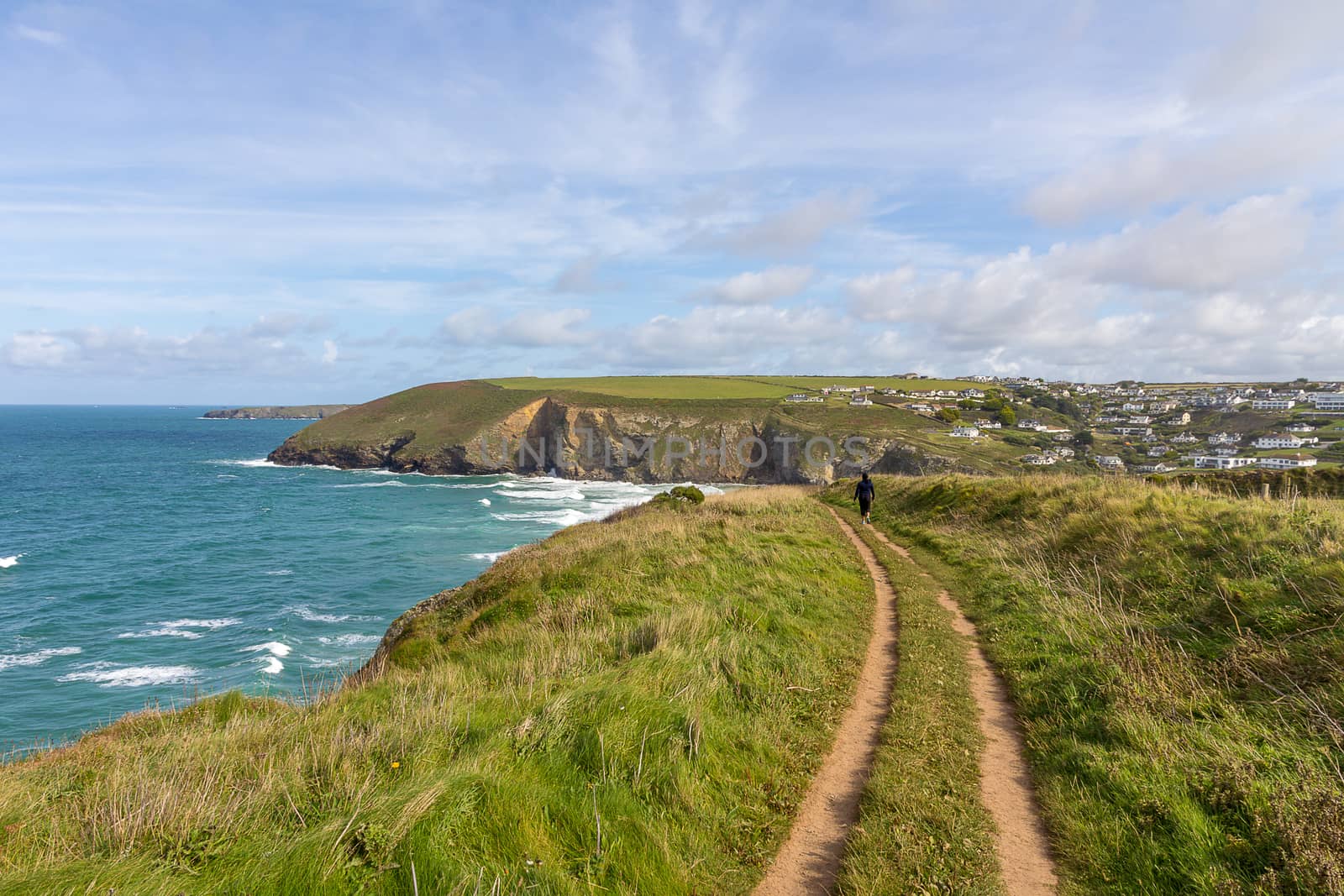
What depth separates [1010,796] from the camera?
574 centimetres

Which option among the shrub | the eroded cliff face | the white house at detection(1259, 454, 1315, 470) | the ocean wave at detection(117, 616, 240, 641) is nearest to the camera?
the ocean wave at detection(117, 616, 240, 641)

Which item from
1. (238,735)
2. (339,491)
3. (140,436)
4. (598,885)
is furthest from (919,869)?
(140,436)

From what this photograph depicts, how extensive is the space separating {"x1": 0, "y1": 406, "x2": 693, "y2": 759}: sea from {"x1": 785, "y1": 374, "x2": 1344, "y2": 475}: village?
49.4 meters

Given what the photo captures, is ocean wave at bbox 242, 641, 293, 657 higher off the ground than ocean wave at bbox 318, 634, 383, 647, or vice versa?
ocean wave at bbox 242, 641, 293, 657

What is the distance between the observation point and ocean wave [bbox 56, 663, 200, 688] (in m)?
21.2

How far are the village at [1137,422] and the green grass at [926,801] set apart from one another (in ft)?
146

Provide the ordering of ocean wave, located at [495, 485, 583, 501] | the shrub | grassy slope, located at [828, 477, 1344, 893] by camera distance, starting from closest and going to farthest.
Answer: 1. grassy slope, located at [828, 477, 1344, 893]
2. the shrub
3. ocean wave, located at [495, 485, 583, 501]

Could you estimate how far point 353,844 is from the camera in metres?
4.21

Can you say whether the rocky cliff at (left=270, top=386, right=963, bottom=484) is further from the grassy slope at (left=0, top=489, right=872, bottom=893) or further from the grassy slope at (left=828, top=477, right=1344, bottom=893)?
the grassy slope at (left=0, top=489, right=872, bottom=893)

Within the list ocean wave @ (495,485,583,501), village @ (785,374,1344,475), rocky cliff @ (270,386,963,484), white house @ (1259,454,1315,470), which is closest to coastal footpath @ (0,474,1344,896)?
village @ (785,374,1344,475)

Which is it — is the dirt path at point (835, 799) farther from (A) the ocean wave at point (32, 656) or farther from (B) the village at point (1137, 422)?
(B) the village at point (1137, 422)

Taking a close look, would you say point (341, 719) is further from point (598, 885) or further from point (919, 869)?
point (919, 869)

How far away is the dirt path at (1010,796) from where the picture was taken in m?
4.70

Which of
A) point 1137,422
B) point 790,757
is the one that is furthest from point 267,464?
point 1137,422
